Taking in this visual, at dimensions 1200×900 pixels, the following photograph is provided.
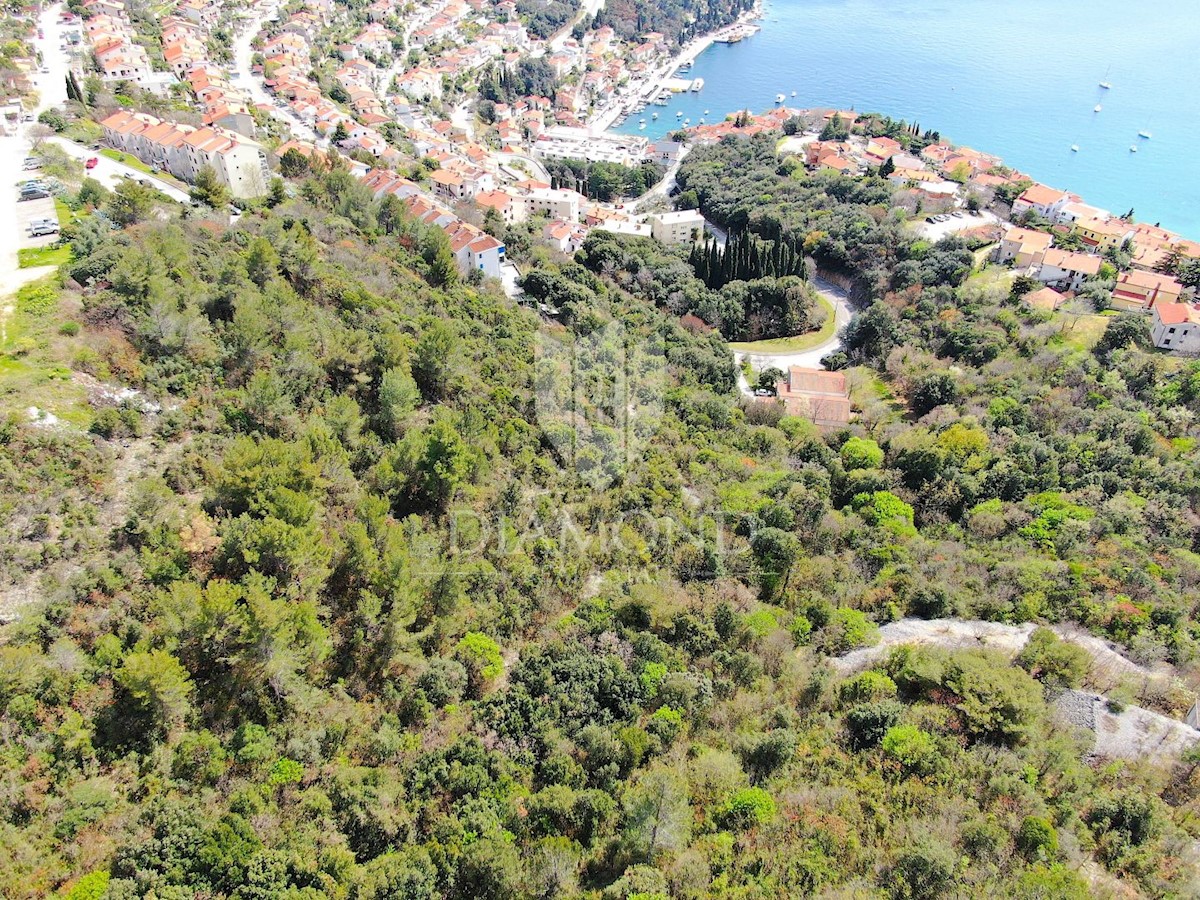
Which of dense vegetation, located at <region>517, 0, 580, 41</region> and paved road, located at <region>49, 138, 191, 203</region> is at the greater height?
dense vegetation, located at <region>517, 0, 580, 41</region>

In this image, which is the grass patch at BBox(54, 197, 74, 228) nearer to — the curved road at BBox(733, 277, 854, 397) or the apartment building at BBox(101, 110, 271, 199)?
the apartment building at BBox(101, 110, 271, 199)

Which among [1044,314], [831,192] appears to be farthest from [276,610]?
[831,192]

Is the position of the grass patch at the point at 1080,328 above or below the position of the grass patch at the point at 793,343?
above

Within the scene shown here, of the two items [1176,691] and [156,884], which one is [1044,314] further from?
[156,884]

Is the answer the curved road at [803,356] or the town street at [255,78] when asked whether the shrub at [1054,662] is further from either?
the town street at [255,78]

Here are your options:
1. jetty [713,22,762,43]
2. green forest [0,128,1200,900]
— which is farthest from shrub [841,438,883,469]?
jetty [713,22,762,43]

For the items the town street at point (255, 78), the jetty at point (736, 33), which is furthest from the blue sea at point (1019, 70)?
the town street at point (255, 78)

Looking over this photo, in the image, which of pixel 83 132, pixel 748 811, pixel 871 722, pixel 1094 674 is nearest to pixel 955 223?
pixel 1094 674
